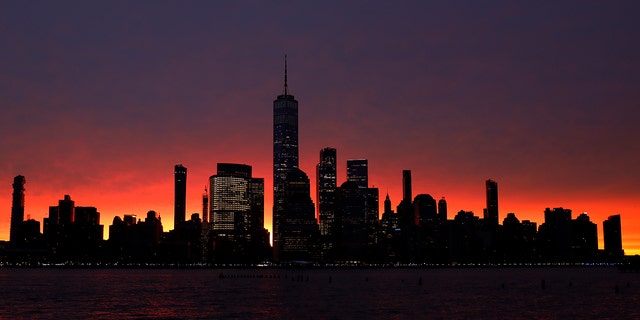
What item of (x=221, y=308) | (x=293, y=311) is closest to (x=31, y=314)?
(x=221, y=308)

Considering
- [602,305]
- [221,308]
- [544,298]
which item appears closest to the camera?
[221,308]

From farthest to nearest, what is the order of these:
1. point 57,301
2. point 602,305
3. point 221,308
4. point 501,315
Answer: point 57,301, point 602,305, point 221,308, point 501,315

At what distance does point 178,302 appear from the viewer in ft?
426

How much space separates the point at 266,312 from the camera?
108m


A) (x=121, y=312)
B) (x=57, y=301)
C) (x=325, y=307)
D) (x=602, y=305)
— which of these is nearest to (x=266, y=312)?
(x=325, y=307)

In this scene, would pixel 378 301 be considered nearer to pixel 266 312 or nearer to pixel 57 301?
pixel 266 312

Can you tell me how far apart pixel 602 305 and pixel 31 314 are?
302ft

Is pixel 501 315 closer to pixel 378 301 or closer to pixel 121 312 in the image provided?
pixel 378 301

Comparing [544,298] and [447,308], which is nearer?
[447,308]

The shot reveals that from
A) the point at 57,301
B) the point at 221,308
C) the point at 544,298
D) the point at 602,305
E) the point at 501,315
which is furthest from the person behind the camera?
the point at 544,298

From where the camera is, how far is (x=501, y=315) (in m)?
105

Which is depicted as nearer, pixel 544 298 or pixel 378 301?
pixel 378 301

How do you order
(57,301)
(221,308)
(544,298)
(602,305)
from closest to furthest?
(221,308)
(602,305)
(57,301)
(544,298)

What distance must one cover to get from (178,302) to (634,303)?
262 ft
